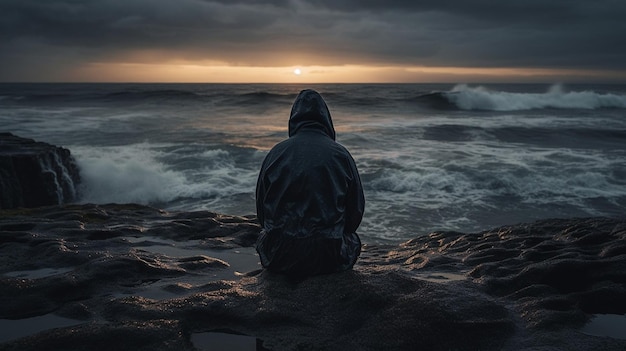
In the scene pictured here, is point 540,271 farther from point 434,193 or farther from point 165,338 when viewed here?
point 434,193

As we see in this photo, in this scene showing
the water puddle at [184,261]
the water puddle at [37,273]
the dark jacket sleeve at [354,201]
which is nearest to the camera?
the dark jacket sleeve at [354,201]

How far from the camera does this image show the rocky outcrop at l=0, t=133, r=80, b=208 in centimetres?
915

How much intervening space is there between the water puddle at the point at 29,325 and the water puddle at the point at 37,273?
95 centimetres

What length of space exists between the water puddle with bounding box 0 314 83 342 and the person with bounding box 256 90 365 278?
1591 mm

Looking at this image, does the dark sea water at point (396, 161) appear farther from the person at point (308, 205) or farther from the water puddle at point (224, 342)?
the water puddle at point (224, 342)

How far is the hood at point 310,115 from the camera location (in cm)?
414

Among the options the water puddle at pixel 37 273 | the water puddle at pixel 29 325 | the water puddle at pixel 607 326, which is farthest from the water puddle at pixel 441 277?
the water puddle at pixel 37 273

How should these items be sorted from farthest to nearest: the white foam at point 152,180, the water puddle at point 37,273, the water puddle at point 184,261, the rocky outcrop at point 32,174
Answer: the white foam at point 152,180 → the rocky outcrop at point 32,174 → the water puddle at point 37,273 → the water puddle at point 184,261

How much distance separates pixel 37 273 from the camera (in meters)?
4.43

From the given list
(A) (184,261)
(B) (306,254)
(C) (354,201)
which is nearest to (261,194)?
(B) (306,254)

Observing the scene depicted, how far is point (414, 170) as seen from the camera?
49.3 feet

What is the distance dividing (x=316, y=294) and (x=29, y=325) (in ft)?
6.78

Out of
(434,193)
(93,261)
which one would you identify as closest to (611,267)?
(93,261)

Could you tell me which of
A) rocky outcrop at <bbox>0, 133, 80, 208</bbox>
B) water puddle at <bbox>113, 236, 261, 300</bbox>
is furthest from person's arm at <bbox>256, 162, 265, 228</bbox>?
rocky outcrop at <bbox>0, 133, 80, 208</bbox>
